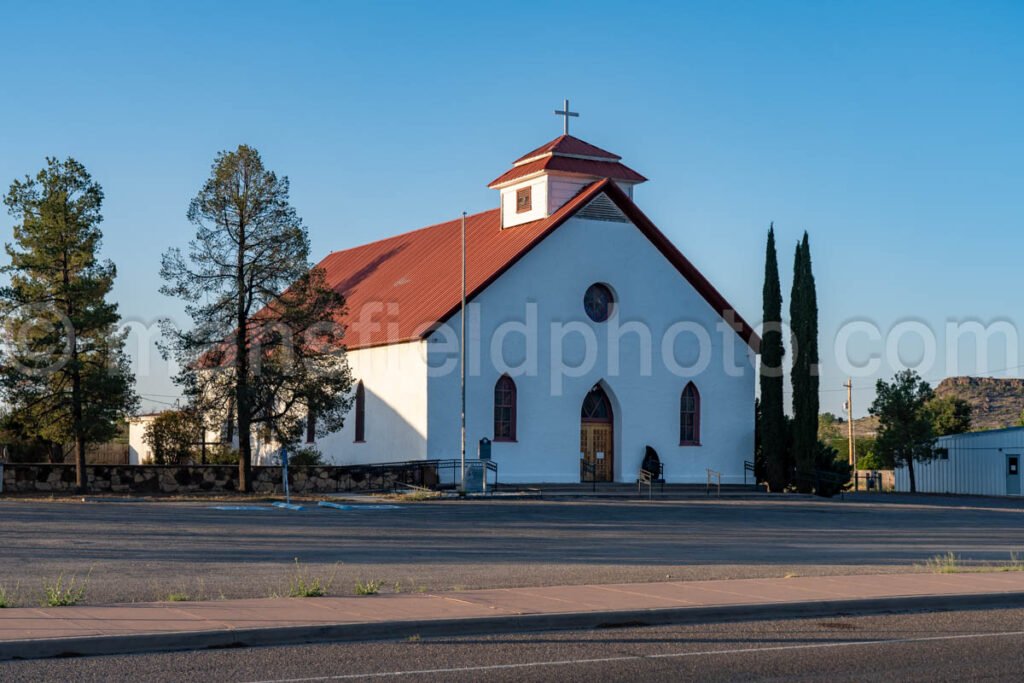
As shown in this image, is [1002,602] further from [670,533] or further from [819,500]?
[819,500]

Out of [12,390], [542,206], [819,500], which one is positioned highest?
[542,206]

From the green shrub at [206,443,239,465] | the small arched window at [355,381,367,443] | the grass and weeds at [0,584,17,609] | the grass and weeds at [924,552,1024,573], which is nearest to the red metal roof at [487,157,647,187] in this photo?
the small arched window at [355,381,367,443]

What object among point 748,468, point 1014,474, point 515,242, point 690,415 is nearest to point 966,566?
point 515,242

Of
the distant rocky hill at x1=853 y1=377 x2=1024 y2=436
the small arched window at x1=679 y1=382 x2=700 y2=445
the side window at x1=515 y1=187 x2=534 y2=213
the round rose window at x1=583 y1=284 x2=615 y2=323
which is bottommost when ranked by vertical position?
the small arched window at x1=679 y1=382 x2=700 y2=445

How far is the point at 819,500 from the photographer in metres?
43.6

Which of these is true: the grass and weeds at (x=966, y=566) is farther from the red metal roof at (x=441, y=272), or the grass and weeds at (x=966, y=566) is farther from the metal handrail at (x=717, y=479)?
the red metal roof at (x=441, y=272)

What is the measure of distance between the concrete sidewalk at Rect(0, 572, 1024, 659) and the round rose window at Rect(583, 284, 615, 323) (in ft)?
97.9

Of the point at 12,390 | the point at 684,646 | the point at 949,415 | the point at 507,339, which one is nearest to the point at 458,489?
the point at 507,339

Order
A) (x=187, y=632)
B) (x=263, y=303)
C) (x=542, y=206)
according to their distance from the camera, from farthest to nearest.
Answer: (x=542, y=206) < (x=263, y=303) < (x=187, y=632)

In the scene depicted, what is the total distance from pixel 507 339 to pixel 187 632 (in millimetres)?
33201

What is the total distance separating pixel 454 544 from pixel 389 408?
2239cm

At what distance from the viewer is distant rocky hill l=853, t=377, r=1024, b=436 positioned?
4609 inches

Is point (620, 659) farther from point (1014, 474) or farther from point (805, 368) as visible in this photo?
point (1014, 474)

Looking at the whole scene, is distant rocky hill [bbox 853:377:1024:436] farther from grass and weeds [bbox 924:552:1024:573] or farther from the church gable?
grass and weeds [bbox 924:552:1024:573]
